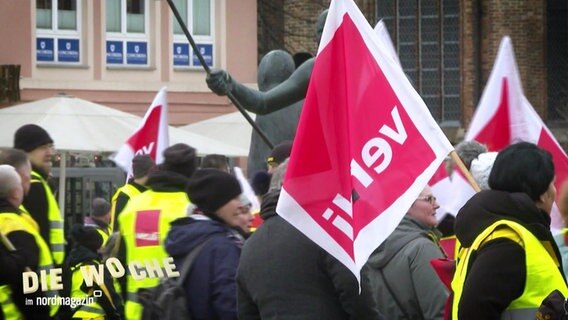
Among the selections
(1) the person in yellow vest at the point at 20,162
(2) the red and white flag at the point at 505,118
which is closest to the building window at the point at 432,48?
(2) the red and white flag at the point at 505,118

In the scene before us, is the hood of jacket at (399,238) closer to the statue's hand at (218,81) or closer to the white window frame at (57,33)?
the statue's hand at (218,81)

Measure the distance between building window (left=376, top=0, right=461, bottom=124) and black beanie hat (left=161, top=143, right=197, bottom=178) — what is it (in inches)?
911

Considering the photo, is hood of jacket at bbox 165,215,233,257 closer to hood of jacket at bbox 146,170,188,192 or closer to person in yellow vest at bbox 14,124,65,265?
hood of jacket at bbox 146,170,188,192

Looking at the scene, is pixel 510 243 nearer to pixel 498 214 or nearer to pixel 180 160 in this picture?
pixel 498 214

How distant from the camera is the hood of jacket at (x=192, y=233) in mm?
7129

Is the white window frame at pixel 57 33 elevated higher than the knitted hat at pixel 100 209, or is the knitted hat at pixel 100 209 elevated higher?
the white window frame at pixel 57 33

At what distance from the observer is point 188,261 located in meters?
7.07

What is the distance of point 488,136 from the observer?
32.1 feet

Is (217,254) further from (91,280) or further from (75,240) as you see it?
(75,240)

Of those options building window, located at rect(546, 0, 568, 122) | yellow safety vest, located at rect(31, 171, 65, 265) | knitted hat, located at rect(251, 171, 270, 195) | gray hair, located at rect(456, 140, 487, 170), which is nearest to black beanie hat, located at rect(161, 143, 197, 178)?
knitted hat, located at rect(251, 171, 270, 195)

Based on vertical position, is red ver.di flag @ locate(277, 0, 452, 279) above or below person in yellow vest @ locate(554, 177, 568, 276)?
above

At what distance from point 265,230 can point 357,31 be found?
3.18 feet

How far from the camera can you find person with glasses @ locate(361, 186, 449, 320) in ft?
23.7

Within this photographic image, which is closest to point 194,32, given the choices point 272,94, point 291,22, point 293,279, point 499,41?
point 291,22
